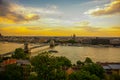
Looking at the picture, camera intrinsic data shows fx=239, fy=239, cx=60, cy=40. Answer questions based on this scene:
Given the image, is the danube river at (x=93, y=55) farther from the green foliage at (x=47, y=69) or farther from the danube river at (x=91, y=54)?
the green foliage at (x=47, y=69)

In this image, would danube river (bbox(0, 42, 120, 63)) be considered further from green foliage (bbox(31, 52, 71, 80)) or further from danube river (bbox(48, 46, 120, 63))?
green foliage (bbox(31, 52, 71, 80))

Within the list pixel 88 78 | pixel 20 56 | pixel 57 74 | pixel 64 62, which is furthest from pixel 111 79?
pixel 20 56

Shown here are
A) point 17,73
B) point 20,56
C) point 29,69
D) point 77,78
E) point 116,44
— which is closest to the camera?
point 77,78

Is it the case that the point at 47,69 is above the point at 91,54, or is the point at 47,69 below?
above

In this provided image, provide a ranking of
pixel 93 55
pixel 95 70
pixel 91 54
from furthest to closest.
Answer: pixel 91 54 < pixel 93 55 < pixel 95 70

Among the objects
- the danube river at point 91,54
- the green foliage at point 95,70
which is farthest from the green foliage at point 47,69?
the danube river at point 91,54

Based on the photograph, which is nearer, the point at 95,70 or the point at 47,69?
the point at 47,69

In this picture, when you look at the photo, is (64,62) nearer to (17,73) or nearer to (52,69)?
(17,73)

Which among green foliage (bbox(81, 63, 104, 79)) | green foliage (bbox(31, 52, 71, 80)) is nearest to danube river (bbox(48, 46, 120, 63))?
green foliage (bbox(81, 63, 104, 79))

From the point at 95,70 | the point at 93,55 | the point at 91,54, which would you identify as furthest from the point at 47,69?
the point at 91,54

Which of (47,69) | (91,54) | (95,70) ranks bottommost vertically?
(91,54)

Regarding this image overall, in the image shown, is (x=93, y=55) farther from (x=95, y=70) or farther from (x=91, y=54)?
(x=95, y=70)
